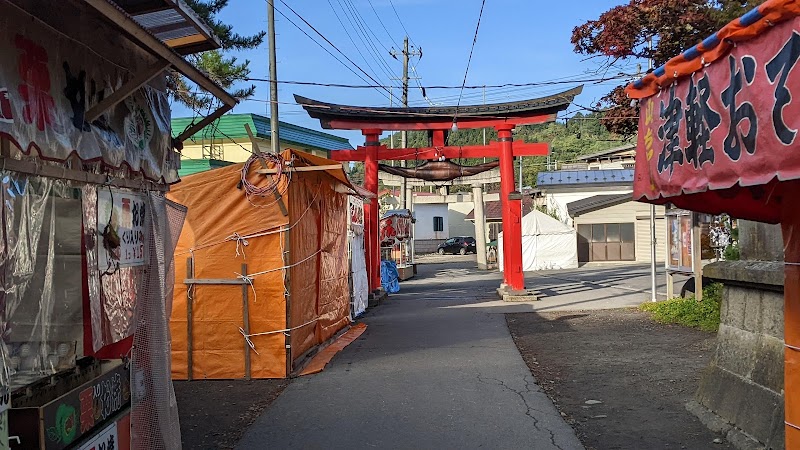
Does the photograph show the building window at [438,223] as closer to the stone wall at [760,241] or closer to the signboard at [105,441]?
the stone wall at [760,241]

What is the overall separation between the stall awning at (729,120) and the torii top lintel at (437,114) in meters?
13.9

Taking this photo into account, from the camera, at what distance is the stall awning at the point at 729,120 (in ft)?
9.45

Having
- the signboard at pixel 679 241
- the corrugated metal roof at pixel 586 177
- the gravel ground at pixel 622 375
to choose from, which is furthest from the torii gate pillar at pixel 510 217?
the corrugated metal roof at pixel 586 177

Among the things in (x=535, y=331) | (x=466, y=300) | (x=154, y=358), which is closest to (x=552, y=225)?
(x=466, y=300)

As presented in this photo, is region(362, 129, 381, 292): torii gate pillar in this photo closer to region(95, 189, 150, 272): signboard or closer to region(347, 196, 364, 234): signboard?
region(347, 196, 364, 234): signboard

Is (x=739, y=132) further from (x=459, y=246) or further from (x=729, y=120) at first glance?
(x=459, y=246)

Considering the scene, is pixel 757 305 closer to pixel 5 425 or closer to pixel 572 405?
pixel 572 405

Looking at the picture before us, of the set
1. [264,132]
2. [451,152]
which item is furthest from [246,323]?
[264,132]

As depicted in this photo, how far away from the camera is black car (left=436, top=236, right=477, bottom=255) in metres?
57.7

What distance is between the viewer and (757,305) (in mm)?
5520

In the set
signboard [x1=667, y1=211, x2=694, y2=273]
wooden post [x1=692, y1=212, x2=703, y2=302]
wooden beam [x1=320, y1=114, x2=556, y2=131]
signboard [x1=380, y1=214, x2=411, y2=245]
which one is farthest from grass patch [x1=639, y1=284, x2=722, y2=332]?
signboard [x1=380, y1=214, x2=411, y2=245]

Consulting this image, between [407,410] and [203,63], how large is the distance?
11577 millimetres

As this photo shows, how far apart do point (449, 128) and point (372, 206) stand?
10.8ft

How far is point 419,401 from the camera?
24.2 feet
